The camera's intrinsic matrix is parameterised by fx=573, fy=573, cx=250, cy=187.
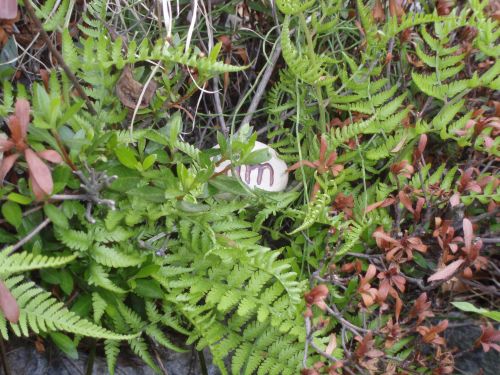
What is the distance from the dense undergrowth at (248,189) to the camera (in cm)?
140

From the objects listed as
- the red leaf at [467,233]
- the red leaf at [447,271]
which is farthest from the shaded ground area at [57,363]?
the red leaf at [467,233]

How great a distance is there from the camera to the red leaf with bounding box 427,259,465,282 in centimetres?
161

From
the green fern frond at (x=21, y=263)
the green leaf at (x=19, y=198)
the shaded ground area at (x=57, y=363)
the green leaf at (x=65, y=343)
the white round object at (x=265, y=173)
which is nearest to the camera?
the green fern frond at (x=21, y=263)

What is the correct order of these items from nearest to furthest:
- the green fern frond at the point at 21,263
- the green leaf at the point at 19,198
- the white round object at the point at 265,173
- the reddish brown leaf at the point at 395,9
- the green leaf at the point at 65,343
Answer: the green fern frond at the point at 21,263
the green leaf at the point at 19,198
the green leaf at the point at 65,343
the white round object at the point at 265,173
the reddish brown leaf at the point at 395,9

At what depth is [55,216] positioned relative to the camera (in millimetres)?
1354

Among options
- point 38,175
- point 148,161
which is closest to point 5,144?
point 38,175

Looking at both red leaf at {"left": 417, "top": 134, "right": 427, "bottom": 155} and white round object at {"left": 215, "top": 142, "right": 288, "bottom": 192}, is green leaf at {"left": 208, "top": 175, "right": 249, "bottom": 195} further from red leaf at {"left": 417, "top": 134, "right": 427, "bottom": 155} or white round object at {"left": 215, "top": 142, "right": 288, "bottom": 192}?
red leaf at {"left": 417, "top": 134, "right": 427, "bottom": 155}

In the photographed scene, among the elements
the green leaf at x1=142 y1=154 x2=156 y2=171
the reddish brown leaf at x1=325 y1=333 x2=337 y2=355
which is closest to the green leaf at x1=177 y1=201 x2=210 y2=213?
the green leaf at x1=142 y1=154 x2=156 y2=171

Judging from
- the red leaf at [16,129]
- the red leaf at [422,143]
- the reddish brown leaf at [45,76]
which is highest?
the reddish brown leaf at [45,76]

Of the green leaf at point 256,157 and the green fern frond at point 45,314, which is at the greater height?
the green leaf at point 256,157

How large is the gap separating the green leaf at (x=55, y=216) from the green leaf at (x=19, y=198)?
41 millimetres

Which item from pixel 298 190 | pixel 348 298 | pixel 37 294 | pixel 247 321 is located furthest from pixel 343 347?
pixel 37 294

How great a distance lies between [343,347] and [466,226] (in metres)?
0.50

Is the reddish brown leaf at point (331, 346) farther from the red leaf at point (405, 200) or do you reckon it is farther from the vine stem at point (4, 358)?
the vine stem at point (4, 358)
